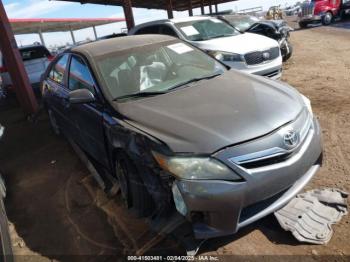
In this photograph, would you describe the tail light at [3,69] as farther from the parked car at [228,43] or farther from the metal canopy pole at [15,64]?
the parked car at [228,43]

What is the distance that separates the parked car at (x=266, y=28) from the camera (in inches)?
399

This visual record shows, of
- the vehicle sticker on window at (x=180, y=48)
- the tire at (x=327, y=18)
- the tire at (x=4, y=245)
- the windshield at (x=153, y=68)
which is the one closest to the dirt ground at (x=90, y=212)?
the tire at (x=4, y=245)

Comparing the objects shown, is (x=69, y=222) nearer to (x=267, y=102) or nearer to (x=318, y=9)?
(x=267, y=102)

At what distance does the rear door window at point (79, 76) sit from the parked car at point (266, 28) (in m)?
6.76

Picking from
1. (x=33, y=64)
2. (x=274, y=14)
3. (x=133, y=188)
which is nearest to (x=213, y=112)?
(x=133, y=188)

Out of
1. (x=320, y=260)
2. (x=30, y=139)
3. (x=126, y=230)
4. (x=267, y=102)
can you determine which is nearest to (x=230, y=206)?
(x=320, y=260)

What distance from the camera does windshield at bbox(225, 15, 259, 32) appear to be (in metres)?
11.2

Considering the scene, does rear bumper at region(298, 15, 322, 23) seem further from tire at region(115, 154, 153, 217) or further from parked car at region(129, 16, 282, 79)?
tire at region(115, 154, 153, 217)

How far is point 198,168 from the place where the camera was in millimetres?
2406

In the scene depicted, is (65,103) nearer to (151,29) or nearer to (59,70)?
(59,70)

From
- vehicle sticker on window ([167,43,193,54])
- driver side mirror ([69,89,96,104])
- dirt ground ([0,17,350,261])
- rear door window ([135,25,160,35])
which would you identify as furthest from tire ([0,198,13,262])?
rear door window ([135,25,160,35])

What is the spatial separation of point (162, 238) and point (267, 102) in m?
1.47

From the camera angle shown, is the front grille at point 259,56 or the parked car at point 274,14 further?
the parked car at point 274,14

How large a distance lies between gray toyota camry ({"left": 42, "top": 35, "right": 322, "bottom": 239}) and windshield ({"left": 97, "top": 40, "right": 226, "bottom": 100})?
1cm
